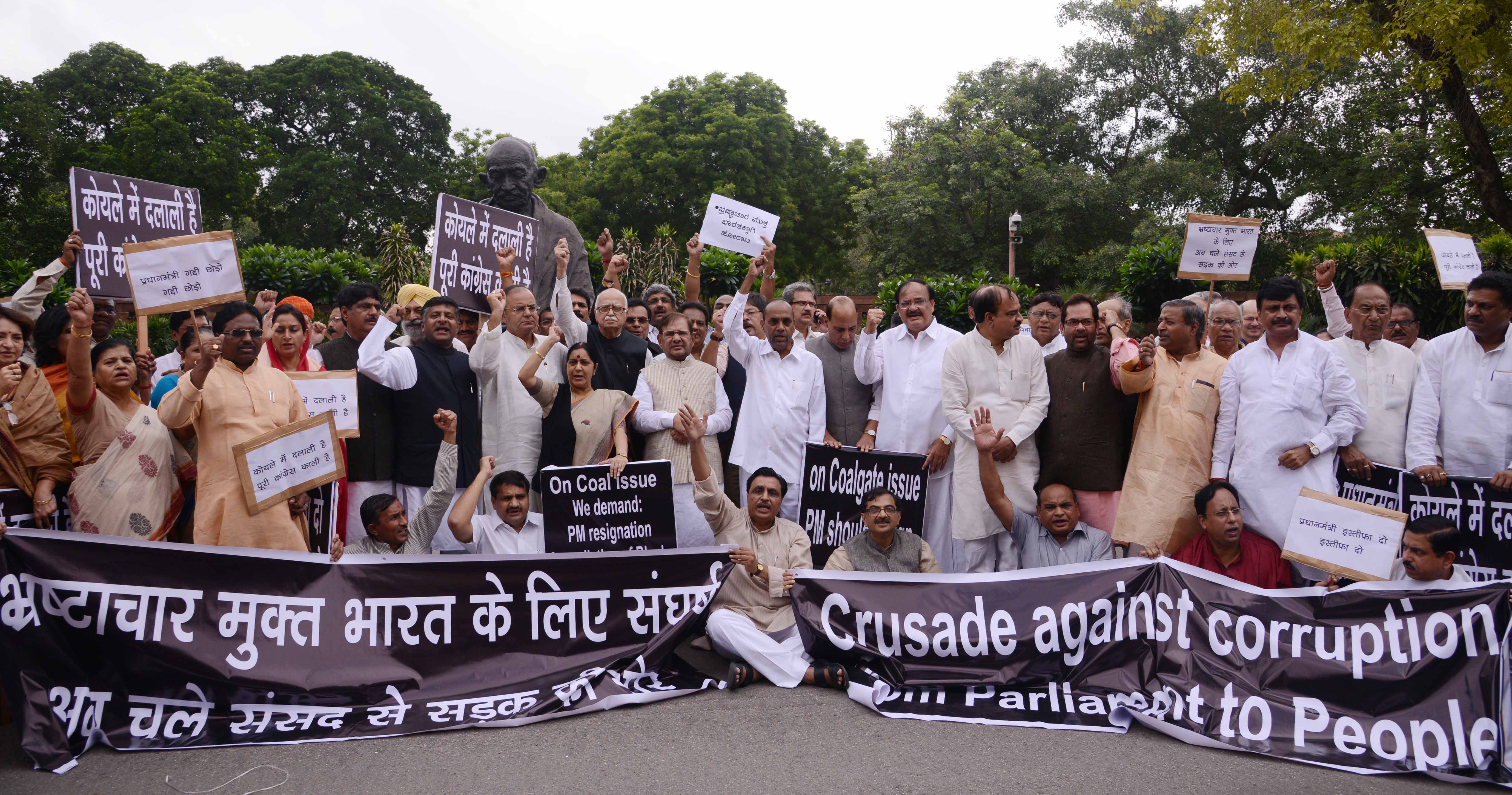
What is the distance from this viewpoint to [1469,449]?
18.4 feet

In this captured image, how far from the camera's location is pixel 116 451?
501 centimetres

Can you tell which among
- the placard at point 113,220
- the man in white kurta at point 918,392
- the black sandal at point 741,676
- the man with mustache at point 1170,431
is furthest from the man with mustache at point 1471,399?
the placard at point 113,220

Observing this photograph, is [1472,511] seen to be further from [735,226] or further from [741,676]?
[735,226]

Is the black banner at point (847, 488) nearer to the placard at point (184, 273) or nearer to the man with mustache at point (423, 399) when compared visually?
the man with mustache at point (423, 399)

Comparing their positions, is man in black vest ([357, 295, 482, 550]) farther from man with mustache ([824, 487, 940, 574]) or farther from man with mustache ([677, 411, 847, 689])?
man with mustache ([824, 487, 940, 574])

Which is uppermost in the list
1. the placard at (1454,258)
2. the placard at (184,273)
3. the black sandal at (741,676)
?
the placard at (1454,258)

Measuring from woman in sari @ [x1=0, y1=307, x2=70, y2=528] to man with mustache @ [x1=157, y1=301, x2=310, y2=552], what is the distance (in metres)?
0.63

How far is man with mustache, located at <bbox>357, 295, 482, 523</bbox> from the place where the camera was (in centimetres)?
588

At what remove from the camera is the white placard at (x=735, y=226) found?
784cm

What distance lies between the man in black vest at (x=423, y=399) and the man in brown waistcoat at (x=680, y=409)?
1.06 meters

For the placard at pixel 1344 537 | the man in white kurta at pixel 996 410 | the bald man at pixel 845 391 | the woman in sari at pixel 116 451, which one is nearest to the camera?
the placard at pixel 1344 537

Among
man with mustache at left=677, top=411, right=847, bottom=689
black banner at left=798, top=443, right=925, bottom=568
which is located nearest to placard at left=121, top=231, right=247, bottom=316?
man with mustache at left=677, top=411, right=847, bottom=689

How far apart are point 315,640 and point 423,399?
1.73m

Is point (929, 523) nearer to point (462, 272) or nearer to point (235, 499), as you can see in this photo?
point (462, 272)
